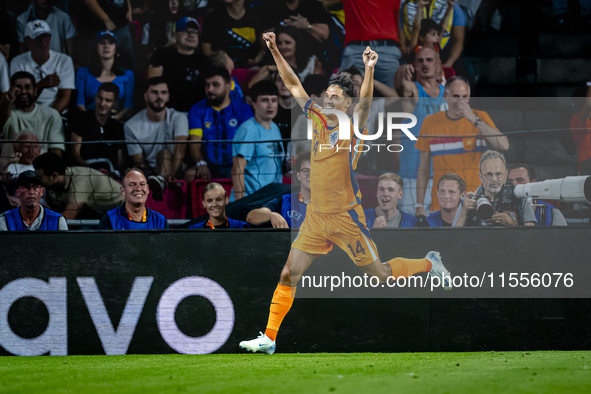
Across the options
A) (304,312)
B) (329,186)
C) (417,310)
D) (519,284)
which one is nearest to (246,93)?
Answer: (329,186)

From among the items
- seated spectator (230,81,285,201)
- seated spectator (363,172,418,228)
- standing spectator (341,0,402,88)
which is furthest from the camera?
standing spectator (341,0,402,88)

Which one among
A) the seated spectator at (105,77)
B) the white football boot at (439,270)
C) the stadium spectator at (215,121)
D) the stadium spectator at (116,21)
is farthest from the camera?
the stadium spectator at (116,21)

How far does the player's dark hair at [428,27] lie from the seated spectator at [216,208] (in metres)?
2.86

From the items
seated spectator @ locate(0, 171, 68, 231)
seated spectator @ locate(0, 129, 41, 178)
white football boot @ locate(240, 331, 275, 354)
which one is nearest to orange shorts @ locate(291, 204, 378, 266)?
white football boot @ locate(240, 331, 275, 354)

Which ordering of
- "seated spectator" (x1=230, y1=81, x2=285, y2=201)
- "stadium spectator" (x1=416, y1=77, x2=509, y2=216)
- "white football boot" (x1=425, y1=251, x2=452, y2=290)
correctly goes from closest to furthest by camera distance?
"white football boot" (x1=425, y1=251, x2=452, y2=290) → "stadium spectator" (x1=416, y1=77, x2=509, y2=216) → "seated spectator" (x1=230, y1=81, x2=285, y2=201)

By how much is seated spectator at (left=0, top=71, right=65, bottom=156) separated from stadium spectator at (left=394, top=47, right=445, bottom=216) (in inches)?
146

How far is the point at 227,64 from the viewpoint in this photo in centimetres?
664

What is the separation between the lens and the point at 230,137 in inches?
254

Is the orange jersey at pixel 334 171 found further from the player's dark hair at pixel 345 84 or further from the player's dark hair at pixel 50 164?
the player's dark hair at pixel 50 164

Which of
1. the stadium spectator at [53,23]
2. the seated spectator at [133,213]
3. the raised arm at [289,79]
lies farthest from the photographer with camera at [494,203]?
the stadium spectator at [53,23]

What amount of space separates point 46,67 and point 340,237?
380 centimetres

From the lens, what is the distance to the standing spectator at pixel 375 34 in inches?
254

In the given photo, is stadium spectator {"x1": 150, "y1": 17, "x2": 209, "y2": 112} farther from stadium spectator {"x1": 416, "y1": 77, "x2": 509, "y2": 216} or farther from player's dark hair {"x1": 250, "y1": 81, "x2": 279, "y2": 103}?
stadium spectator {"x1": 416, "y1": 77, "x2": 509, "y2": 216}

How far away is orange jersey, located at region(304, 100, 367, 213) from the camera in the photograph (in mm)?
5914
